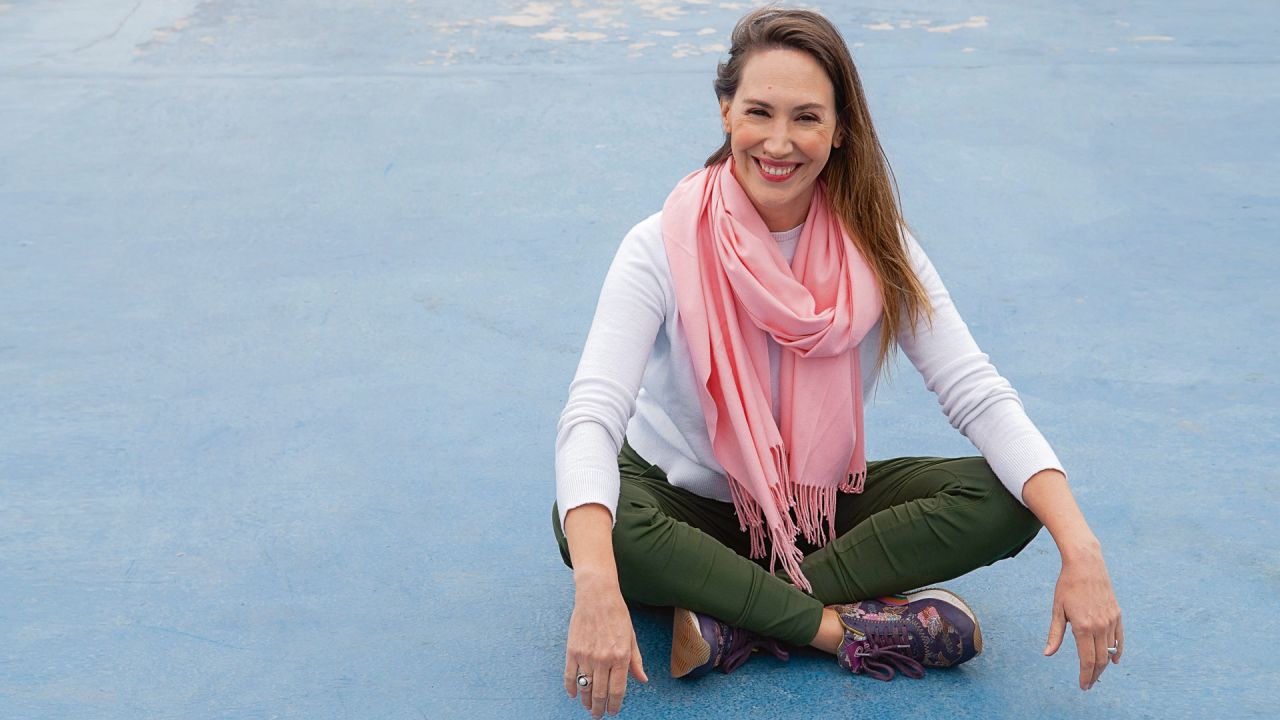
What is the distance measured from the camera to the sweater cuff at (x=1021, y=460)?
5.88 ft

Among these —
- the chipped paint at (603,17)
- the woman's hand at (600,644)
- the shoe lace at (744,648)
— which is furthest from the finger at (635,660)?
the chipped paint at (603,17)

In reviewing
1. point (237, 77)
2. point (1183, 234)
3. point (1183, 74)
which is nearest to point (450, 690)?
point (1183, 234)

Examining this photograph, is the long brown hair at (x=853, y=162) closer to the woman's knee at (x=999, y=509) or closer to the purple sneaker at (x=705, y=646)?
the woman's knee at (x=999, y=509)

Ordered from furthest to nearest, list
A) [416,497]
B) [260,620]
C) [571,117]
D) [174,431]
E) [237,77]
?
[237,77]
[571,117]
[174,431]
[416,497]
[260,620]

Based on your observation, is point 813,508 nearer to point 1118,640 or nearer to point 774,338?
point 774,338

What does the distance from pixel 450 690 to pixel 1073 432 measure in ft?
4.47

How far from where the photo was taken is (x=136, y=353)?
2.88 metres

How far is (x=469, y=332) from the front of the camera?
2994mm

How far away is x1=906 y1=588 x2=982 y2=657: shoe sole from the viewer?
75.9 inches

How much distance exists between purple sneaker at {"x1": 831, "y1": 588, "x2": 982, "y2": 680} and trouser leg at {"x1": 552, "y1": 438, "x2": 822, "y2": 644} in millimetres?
71

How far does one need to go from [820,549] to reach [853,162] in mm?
595

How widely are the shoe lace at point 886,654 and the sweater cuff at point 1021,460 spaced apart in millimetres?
284

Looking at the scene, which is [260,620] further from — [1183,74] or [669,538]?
[1183,74]

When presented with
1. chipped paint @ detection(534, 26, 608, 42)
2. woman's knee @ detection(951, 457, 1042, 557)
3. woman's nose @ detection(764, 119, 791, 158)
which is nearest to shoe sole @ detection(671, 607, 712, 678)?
woman's knee @ detection(951, 457, 1042, 557)
